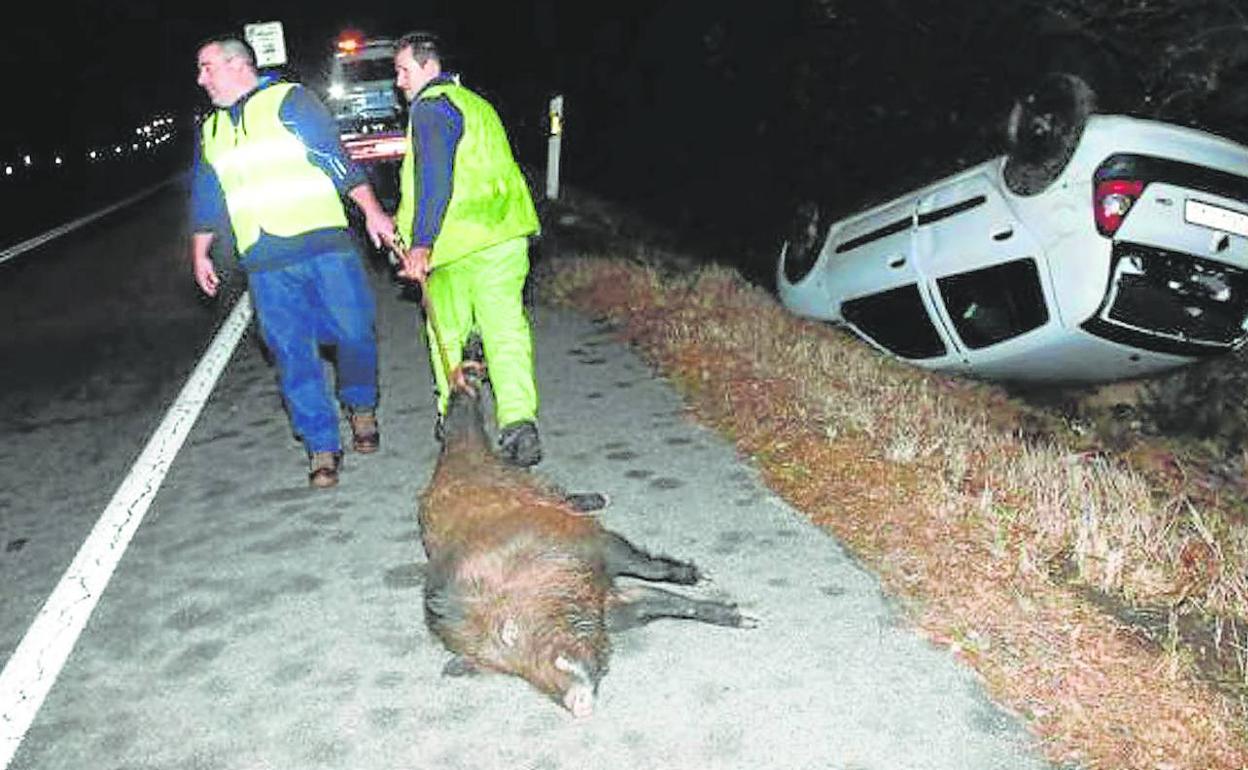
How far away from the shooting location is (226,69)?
5.01m

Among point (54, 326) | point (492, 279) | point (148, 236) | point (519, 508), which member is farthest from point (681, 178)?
point (519, 508)

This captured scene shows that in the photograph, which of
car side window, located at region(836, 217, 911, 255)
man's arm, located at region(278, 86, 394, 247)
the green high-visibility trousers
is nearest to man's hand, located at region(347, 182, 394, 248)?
man's arm, located at region(278, 86, 394, 247)

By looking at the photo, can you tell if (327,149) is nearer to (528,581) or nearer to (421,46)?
(421,46)

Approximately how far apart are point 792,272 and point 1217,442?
12.6 ft

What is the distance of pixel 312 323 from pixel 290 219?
1.80ft

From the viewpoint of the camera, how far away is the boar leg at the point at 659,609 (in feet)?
11.8

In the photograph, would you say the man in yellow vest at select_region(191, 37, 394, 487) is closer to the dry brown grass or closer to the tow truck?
the dry brown grass

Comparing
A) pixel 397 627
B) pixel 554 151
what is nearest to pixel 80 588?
pixel 397 627

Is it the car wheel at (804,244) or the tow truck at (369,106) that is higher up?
the tow truck at (369,106)

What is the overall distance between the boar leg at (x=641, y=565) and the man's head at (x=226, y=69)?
9.30ft

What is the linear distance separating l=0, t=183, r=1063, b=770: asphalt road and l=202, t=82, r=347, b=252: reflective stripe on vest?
4.21 feet

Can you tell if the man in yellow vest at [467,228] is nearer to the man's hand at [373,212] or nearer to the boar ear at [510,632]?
the man's hand at [373,212]

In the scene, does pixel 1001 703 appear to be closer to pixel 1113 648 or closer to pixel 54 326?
pixel 1113 648

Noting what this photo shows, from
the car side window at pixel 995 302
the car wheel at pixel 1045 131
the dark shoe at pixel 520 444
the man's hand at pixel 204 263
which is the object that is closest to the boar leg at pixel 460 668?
the dark shoe at pixel 520 444
